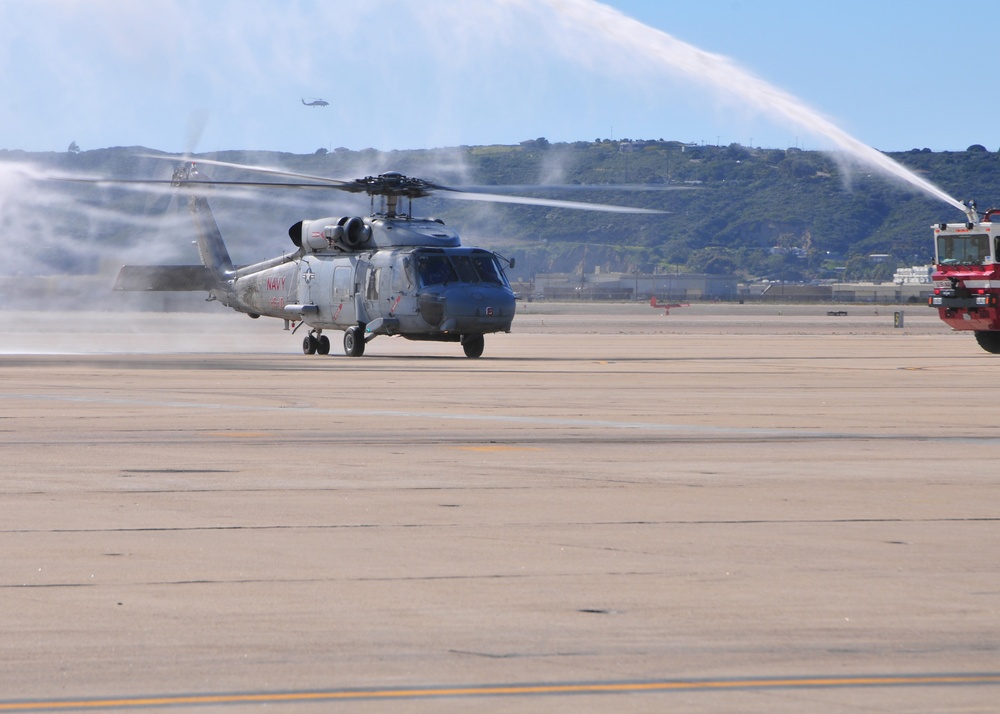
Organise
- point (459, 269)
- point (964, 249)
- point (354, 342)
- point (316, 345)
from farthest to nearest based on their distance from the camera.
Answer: point (964, 249) < point (316, 345) < point (354, 342) < point (459, 269)

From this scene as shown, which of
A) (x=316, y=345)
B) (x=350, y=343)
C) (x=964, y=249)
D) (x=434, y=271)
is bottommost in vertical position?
(x=316, y=345)

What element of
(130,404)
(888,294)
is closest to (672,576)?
(130,404)

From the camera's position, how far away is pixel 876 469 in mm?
12836

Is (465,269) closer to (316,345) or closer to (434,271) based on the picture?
(434,271)

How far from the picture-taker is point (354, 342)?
36.8 m

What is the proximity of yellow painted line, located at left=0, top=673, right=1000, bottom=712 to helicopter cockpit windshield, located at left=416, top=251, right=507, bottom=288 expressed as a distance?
29089 mm

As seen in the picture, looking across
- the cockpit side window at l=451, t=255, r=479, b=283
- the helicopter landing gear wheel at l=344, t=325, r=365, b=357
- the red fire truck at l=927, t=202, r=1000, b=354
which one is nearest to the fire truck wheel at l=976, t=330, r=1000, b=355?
the red fire truck at l=927, t=202, r=1000, b=354

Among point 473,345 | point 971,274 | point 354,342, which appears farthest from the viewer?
point 971,274

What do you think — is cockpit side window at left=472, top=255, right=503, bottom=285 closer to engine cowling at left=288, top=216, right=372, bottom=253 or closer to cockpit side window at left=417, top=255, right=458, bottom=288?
cockpit side window at left=417, top=255, right=458, bottom=288

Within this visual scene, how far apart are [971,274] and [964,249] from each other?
0.81 m

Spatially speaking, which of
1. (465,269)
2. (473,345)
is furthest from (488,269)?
(473,345)

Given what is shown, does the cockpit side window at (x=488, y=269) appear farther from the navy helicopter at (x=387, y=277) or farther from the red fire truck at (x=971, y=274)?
the red fire truck at (x=971, y=274)

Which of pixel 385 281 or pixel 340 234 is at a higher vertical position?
pixel 340 234

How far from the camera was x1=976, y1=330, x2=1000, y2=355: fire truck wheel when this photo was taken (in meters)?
39.8
